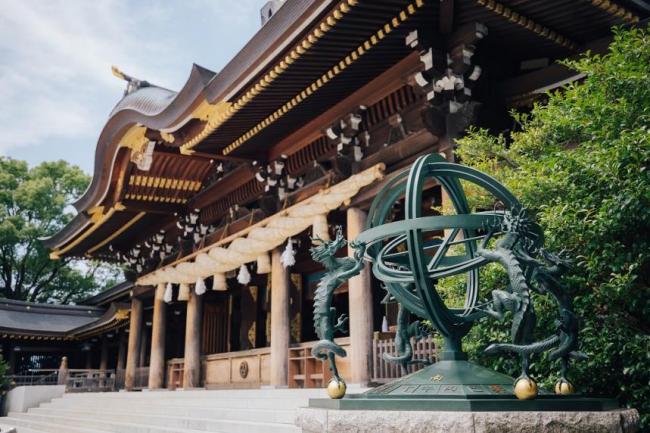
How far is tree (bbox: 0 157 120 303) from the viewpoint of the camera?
29953mm

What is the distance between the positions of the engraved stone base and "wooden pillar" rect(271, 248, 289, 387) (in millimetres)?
7170

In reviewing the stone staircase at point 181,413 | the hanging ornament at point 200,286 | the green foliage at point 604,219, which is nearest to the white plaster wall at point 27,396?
the stone staircase at point 181,413

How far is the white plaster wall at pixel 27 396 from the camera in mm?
15781

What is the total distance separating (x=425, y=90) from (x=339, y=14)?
61.5 inches

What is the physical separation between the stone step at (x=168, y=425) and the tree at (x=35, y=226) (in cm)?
2098

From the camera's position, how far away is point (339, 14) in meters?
6.26

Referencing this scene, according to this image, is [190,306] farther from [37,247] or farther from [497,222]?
[37,247]

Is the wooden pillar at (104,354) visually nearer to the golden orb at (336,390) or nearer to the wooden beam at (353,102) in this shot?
the wooden beam at (353,102)

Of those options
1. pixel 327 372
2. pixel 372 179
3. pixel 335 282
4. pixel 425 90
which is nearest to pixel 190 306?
pixel 327 372

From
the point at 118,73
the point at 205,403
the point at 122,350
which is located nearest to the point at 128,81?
the point at 118,73

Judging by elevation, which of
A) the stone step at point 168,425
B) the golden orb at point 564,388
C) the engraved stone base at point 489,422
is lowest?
the stone step at point 168,425

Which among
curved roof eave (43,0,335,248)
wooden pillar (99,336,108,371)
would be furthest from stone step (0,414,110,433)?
wooden pillar (99,336,108,371)

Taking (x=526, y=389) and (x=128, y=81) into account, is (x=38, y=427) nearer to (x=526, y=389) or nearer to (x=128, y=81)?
(x=128, y=81)

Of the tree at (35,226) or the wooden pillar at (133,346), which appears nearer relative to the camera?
the wooden pillar at (133,346)
